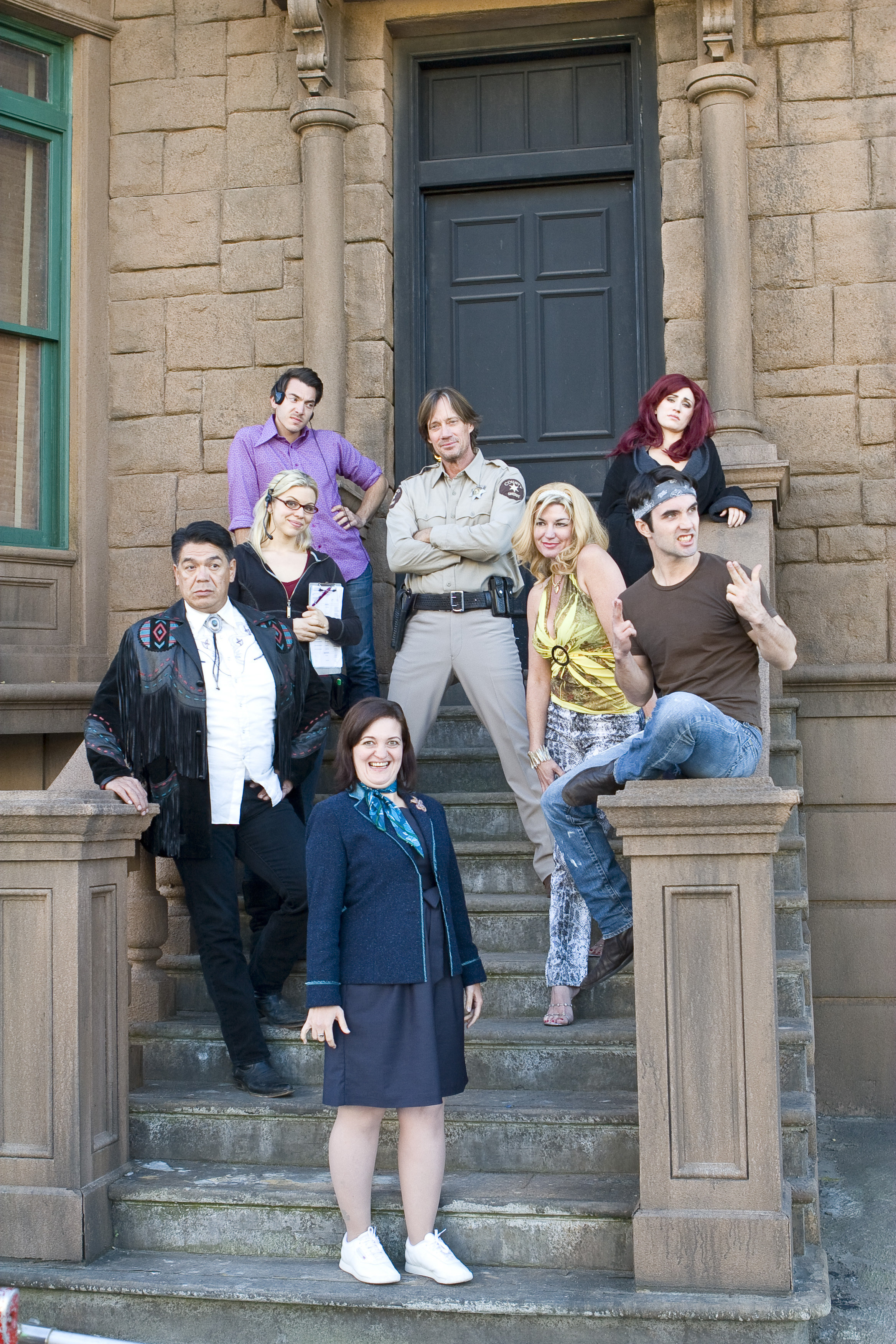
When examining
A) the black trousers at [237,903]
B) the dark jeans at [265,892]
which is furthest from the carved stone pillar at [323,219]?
the black trousers at [237,903]

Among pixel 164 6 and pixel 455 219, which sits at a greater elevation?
pixel 164 6

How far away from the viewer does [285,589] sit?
566cm

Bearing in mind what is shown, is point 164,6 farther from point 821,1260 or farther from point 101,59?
point 821,1260

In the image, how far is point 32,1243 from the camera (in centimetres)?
430

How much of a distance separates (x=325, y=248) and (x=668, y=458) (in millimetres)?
2667

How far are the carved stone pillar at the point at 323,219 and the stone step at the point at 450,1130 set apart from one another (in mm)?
3901

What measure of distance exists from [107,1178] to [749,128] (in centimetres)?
589

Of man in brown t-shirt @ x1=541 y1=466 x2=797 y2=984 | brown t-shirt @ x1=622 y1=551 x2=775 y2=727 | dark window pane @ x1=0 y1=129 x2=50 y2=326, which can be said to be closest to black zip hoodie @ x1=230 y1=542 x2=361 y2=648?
man in brown t-shirt @ x1=541 y1=466 x2=797 y2=984

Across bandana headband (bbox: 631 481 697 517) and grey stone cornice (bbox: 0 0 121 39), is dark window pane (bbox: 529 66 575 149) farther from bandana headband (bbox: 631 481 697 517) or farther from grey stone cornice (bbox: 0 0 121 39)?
bandana headband (bbox: 631 481 697 517)

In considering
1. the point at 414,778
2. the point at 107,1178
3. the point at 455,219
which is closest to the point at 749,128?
the point at 455,219

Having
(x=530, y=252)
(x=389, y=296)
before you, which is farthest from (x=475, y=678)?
(x=530, y=252)

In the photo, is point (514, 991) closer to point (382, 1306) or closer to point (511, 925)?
point (511, 925)

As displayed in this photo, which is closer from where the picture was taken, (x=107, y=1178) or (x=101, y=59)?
(x=107, y=1178)

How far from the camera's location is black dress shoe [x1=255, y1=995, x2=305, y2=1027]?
520cm
